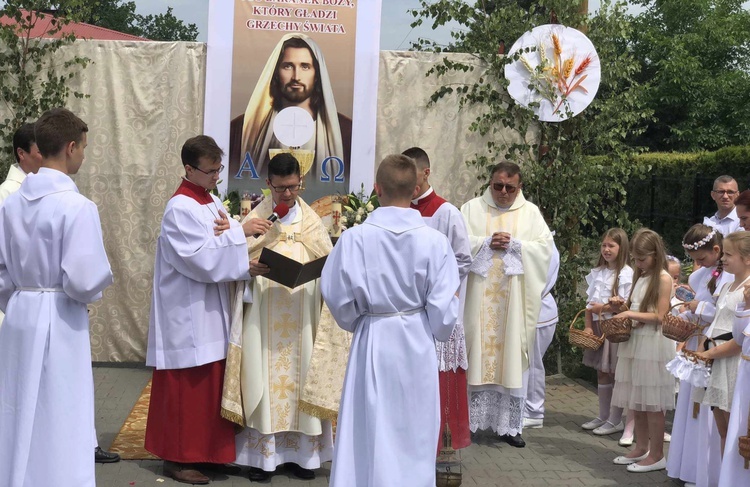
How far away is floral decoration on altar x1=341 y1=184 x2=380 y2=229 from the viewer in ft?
29.2

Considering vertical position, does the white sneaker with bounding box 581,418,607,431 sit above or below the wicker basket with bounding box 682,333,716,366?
below

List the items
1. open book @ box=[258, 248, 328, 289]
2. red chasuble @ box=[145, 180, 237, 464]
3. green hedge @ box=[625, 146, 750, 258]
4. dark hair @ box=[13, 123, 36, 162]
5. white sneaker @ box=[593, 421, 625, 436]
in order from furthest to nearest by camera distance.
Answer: green hedge @ box=[625, 146, 750, 258] → white sneaker @ box=[593, 421, 625, 436] → dark hair @ box=[13, 123, 36, 162] → red chasuble @ box=[145, 180, 237, 464] → open book @ box=[258, 248, 328, 289]

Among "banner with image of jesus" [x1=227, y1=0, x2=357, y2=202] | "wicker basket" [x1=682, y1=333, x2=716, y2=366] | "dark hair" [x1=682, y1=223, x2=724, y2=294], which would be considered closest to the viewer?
"wicker basket" [x1=682, y1=333, x2=716, y2=366]

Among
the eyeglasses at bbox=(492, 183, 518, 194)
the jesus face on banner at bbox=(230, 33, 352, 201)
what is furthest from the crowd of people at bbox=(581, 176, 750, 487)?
the jesus face on banner at bbox=(230, 33, 352, 201)

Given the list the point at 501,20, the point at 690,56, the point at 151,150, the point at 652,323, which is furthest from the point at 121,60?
the point at 690,56

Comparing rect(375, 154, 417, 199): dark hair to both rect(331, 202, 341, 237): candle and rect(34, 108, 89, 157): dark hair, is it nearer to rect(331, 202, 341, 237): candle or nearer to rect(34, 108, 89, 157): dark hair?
rect(34, 108, 89, 157): dark hair

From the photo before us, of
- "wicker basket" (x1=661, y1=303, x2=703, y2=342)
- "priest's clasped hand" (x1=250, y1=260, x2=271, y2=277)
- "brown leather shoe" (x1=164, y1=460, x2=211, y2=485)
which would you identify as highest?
"priest's clasped hand" (x1=250, y1=260, x2=271, y2=277)

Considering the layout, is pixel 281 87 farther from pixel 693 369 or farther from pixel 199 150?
pixel 693 369

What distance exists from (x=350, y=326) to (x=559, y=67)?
515 cm

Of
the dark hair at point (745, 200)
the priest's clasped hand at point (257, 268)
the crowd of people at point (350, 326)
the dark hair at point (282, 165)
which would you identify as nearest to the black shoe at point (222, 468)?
the crowd of people at point (350, 326)

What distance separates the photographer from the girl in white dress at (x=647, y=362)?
6.72 metres

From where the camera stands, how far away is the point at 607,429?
7.77 m

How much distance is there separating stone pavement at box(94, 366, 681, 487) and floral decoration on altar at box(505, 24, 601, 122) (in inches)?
110

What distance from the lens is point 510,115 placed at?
958 cm
